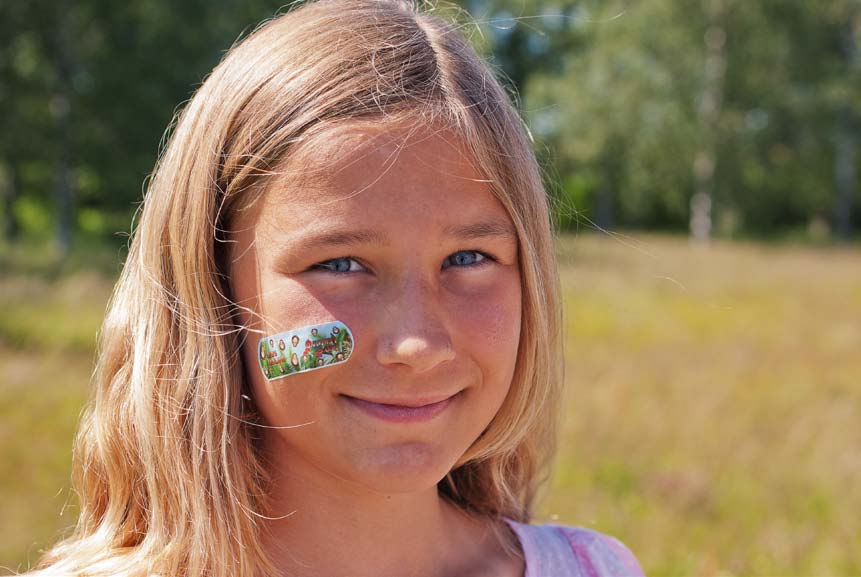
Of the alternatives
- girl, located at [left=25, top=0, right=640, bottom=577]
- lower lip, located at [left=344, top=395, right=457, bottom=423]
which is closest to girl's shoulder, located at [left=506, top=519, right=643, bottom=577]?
girl, located at [left=25, top=0, right=640, bottom=577]

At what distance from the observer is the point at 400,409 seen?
129 cm

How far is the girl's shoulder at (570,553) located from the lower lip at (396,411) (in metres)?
0.50

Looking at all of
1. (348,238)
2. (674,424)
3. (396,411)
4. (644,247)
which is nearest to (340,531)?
(396,411)

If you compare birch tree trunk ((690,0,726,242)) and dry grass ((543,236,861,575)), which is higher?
birch tree trunk ((690,0,726,242))

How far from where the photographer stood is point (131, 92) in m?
17.4

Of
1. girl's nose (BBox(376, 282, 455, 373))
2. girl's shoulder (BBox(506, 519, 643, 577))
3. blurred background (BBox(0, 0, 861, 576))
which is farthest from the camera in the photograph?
blurred background (BBox(0, 0, 861, 576))

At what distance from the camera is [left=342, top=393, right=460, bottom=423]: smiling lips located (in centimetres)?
128

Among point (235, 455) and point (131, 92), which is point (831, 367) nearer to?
point (235, 455)

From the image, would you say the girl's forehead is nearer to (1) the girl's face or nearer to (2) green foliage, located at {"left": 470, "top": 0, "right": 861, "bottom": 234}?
(1) the girl's face

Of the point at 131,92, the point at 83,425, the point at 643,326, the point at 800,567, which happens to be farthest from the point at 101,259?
the point at 83,425

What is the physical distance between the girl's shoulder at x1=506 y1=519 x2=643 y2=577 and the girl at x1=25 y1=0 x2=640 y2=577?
7.5 inches

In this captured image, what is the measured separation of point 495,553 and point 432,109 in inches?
33.1

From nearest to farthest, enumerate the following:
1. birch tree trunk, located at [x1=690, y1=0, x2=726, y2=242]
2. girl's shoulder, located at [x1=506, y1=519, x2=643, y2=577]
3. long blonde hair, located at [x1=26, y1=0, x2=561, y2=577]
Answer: long blonde hair, located at [x1=26, y1=0, x2=561, y2=577]
girl's shoulder, located at [x1=506, y1=519, x2=643, y2=577]
birch tree trunk, located at [x1=690, y1=0, x2=726, y2=242]

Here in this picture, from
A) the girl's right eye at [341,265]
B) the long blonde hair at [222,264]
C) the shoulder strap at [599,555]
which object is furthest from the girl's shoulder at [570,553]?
the girl's right eye at [341,265]
